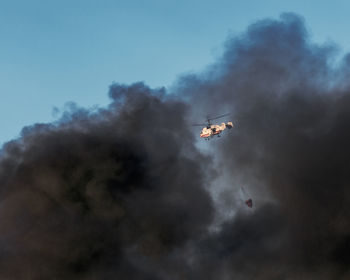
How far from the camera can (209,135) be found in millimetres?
160375
